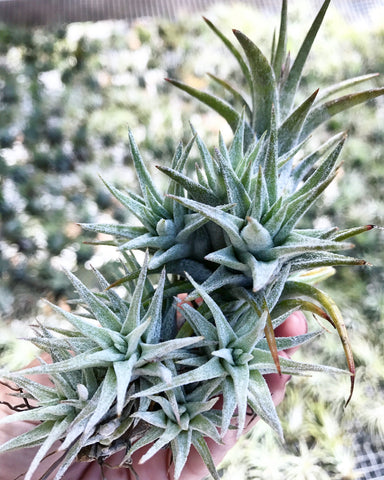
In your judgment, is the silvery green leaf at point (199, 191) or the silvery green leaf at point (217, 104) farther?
the silvery green leaf at point (217, 104)

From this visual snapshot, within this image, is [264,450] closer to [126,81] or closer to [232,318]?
[232,318]

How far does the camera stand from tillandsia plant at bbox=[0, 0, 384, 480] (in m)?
0.37

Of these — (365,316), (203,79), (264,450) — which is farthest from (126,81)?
(264,450)

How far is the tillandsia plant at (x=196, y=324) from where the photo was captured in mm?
365

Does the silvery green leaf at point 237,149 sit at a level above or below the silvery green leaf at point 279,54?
below

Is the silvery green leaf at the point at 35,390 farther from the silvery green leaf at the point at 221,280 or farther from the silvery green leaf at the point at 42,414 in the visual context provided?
the silvery green leaf at the point at 221,280

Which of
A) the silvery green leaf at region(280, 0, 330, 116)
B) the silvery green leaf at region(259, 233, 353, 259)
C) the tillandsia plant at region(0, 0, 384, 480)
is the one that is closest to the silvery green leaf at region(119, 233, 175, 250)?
the tillandsia plant at region(0, 0, 384, 480)

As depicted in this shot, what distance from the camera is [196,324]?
1.33 ft

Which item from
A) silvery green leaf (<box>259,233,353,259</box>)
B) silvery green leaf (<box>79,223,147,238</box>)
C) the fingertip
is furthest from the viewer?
the fingertip

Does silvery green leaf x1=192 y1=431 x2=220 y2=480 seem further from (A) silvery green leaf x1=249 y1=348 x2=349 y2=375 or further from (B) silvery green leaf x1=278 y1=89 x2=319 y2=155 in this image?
(B) silvery green leaf x1=278 y1=89 x2=319 y2=155

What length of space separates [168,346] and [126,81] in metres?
1.25

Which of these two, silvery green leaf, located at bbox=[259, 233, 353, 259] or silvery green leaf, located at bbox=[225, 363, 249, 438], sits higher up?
silvery green leaf, located at bbox=[259, 233, 353, 259]

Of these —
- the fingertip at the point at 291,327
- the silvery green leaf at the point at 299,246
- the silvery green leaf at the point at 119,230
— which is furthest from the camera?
the fingertip at the point at 291,327

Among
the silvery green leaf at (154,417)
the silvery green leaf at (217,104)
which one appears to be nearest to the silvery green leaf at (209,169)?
the silvery green leaf at (217,104)
